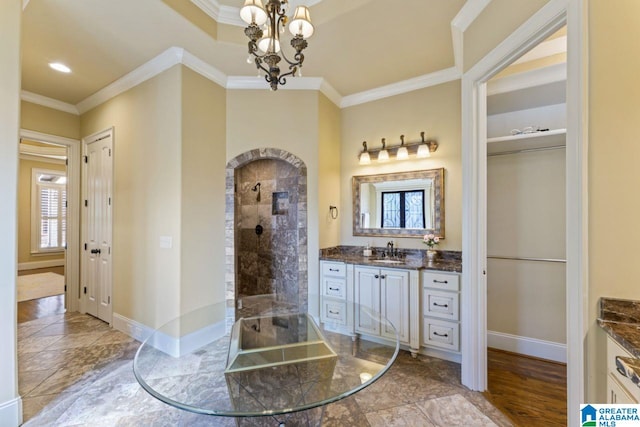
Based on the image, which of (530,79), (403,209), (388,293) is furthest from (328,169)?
(530,79)

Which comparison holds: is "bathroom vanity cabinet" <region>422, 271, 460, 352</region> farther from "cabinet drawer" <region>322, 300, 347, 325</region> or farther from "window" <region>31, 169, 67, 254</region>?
"window" <region>31, 169, 67, 254</region>

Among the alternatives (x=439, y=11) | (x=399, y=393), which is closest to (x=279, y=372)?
(x=399, y=393)

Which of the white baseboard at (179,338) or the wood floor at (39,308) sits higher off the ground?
the white baseboard at (179,338)

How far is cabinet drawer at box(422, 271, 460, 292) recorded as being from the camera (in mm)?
2465

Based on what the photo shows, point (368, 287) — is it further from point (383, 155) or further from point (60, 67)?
point (60, 67)

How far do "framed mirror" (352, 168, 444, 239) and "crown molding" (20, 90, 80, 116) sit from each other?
419cm

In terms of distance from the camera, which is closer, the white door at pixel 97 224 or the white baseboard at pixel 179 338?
the white baseboard at pixel 179 338

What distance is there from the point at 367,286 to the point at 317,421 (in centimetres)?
135

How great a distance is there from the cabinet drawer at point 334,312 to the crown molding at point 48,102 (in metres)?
4.53

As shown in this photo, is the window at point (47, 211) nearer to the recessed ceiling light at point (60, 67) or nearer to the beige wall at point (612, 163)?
the recessed ceiling light at point (60, 67)

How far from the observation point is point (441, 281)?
2523 mm

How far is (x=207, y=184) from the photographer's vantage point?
296 cm

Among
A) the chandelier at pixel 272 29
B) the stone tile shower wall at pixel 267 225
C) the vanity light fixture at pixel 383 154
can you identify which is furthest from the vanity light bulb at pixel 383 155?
the chandelier at pixel 272 29

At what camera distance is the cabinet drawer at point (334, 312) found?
2.28 m
